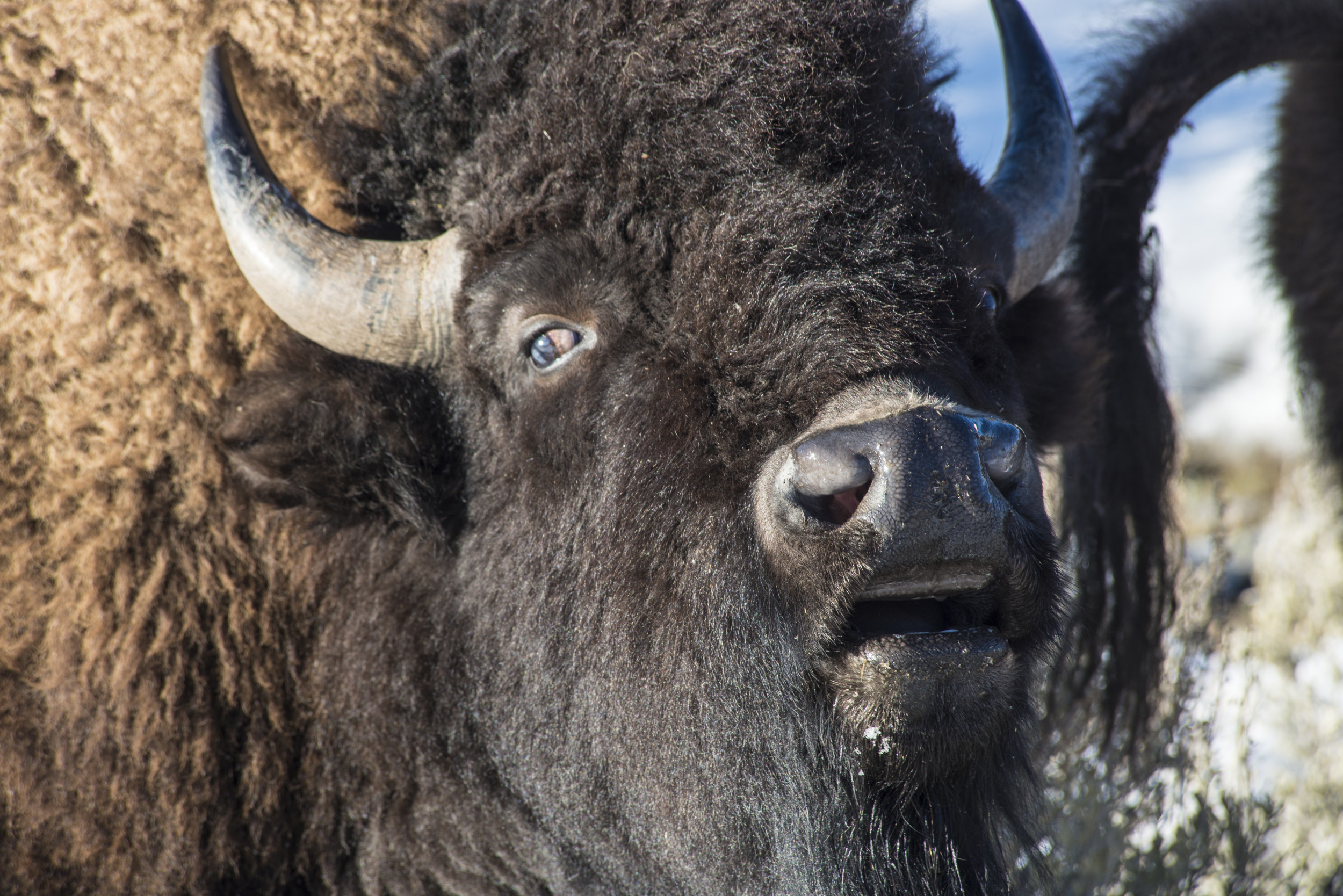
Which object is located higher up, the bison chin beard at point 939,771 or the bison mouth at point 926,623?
the bison mouth at point 926,623

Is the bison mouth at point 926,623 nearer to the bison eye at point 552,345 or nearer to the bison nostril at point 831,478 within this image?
the bison nostril at point 831,478

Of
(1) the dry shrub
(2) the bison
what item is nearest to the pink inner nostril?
(2) the bison

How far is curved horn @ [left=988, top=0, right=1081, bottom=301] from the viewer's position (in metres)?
2.83

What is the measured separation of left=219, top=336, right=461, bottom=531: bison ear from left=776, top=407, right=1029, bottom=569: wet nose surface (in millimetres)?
976

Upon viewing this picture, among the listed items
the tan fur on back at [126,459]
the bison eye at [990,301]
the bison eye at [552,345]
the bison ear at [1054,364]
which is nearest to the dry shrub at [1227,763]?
the bison ear at [1054,364]

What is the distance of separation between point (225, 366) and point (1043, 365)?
2.29 metres

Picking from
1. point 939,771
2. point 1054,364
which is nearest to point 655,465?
point 939,771

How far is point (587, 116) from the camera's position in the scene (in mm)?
2320

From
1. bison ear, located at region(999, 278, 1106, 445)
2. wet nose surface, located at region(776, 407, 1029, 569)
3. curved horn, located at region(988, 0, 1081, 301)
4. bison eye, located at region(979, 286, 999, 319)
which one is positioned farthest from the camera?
bison ear, located at region(999, 278, 1106, 445)

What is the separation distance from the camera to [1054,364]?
309cm

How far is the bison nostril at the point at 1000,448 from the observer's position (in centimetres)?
185

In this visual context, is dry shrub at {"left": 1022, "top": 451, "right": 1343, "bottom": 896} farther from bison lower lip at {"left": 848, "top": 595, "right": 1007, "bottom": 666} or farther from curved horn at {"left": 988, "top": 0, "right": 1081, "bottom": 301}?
curved horn at {"left": 988, "top": 0, "right": 1081, "bottom": 301}

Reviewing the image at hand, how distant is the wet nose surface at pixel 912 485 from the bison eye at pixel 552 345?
69cm

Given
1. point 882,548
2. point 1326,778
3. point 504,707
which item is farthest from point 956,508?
point 1326,778
